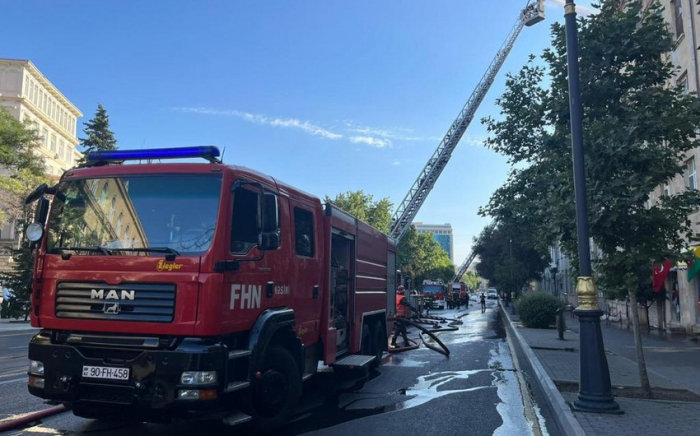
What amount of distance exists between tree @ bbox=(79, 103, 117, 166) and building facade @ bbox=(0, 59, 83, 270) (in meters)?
18.8

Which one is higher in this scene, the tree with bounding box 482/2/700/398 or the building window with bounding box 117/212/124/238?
the tree with bounding box 482/2/700/398

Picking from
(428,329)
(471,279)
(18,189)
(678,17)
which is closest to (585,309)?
(428,329)

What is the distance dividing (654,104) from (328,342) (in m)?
6.51

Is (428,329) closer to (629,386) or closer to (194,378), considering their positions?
(629,386)

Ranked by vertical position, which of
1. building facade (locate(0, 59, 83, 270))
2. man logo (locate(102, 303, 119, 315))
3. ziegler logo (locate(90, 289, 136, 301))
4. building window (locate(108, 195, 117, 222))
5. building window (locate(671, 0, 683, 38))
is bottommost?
man logo (locate(102, 303, 119, 315))

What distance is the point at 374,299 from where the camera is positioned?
1054 cm

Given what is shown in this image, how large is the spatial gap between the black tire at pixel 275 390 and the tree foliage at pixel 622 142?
197 inches

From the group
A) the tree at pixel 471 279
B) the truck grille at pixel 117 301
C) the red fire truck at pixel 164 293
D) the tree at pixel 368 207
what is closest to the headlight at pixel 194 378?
the red fire truck at pixel 164 293

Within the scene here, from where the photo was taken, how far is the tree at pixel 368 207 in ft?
203

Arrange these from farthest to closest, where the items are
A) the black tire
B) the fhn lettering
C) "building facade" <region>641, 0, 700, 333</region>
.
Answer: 1. "building facade" <region>641, 0, 700, 333</region>
2. the black tire
3. the fhn lettering

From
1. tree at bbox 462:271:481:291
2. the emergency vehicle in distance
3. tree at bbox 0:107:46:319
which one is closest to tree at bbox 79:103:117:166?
tree at bbox 0:107:46:319

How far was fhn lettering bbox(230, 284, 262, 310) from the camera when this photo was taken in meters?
5.22

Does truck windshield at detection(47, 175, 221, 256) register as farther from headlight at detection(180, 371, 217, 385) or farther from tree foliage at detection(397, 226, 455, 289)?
tree foliage at detection(397, 226, 455, 289)

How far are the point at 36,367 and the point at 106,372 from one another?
86cm
